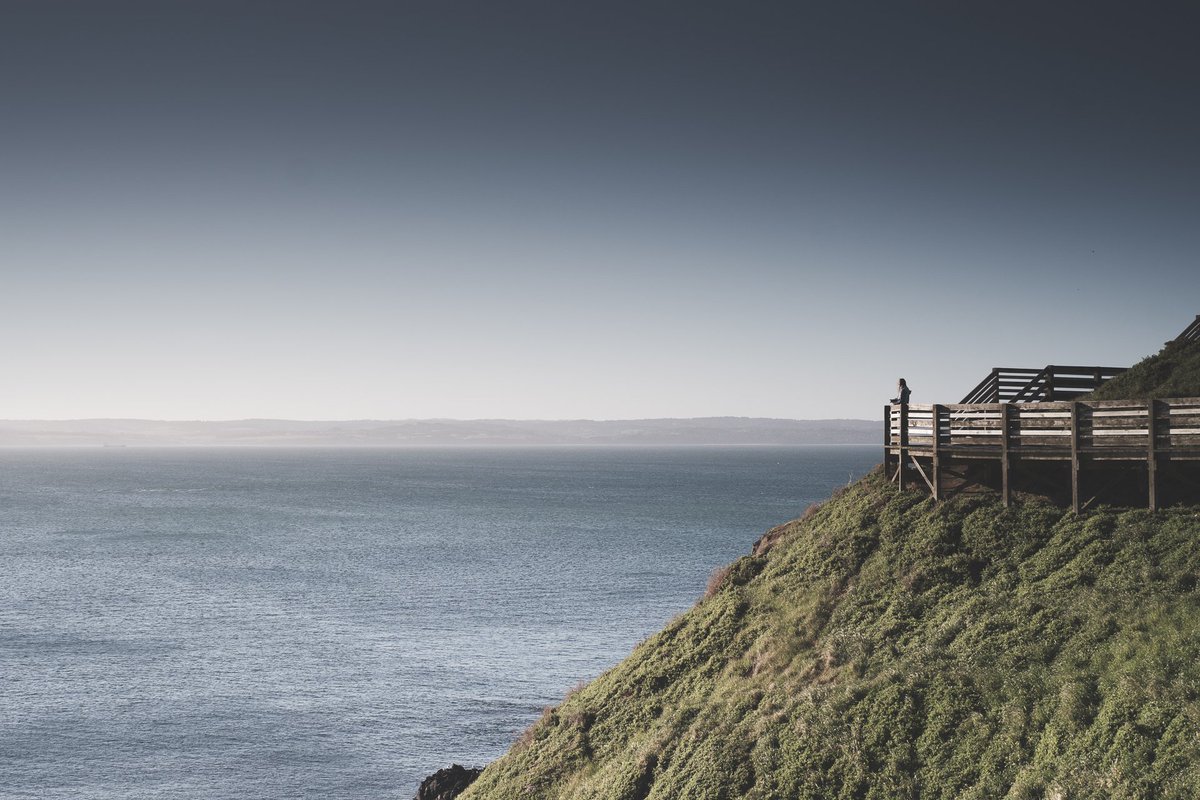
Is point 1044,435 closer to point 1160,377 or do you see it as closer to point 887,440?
point 887,440

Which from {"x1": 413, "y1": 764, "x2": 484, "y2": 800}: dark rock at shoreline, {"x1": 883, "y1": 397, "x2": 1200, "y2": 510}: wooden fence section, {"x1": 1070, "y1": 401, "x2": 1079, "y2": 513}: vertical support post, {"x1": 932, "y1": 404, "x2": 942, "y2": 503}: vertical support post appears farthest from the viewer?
{"x1": 413, "y1": 764, "x2": 484, "y2": 800}: dark rock at shoreline

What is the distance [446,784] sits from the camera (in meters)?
33.4

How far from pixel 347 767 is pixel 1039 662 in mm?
33731

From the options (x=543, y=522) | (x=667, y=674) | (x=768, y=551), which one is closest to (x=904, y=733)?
(x=667, y=674)

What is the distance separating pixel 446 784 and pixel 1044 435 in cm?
2341

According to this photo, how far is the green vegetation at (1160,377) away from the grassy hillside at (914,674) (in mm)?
7277

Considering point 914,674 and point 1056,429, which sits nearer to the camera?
point 914,674

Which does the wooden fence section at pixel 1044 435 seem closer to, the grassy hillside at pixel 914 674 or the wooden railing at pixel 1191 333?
the grassy hillside at pixel 914 674

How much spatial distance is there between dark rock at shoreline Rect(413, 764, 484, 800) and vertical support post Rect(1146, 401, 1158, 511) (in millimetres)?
22993

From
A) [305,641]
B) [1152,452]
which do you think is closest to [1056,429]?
[1152,452]

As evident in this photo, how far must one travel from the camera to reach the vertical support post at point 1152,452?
2027 cm

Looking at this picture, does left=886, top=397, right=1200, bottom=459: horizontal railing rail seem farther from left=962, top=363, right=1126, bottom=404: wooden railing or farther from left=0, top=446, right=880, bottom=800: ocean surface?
left=0, top=446, right=880, bottom=800: ocean surface

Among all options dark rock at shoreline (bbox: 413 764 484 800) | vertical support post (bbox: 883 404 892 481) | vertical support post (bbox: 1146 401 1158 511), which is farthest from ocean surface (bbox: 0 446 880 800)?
vertical support post (bbox: 1146 401 1158 511)

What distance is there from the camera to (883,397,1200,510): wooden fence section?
66.9 feet
